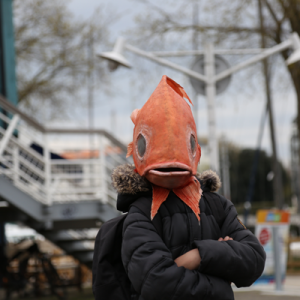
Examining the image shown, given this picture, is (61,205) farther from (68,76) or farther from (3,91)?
(68,76)

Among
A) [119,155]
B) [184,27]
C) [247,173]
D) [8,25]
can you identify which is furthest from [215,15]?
[247,173]

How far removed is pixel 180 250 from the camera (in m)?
2.32

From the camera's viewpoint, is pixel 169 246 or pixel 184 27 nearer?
pixel 169 246

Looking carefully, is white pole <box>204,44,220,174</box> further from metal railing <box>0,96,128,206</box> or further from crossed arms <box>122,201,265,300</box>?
crossed arms <box>122,201,265,300</box>

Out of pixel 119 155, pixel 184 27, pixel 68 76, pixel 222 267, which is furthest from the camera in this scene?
pixel 68 76

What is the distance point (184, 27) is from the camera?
14273mm

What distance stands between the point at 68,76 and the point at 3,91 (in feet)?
21.5

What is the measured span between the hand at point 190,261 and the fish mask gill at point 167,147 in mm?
215

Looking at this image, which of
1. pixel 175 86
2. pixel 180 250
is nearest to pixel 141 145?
pixel 175 86

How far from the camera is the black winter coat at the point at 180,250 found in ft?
7.06

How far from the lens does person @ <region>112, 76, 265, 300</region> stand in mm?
2176

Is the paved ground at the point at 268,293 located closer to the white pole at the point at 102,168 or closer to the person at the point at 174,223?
the white pole at the point at 102,168

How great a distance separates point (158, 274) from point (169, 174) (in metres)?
0.45

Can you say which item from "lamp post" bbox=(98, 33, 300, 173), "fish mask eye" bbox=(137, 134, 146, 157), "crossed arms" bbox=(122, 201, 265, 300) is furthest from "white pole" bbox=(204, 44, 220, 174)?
"crossed arms" bbox=(122, 201, 265, 300)
